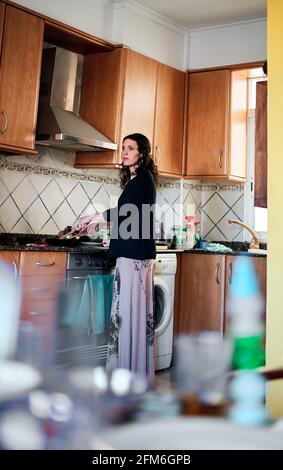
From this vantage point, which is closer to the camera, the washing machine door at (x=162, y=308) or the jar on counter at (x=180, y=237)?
the washing machine door at (x=162, y=308)

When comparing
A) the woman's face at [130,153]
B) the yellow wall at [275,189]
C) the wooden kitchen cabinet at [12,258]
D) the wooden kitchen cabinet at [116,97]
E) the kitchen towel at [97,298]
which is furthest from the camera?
the wooden kitchen cabinet at [116,97]

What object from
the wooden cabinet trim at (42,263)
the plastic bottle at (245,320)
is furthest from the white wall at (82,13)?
the plastic bottle at (245,320)

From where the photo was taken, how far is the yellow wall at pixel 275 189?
235cm

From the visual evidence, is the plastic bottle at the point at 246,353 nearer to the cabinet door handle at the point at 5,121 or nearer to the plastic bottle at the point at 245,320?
the plastic bottle at the point at 245,320

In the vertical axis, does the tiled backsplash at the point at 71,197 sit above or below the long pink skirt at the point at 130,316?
above

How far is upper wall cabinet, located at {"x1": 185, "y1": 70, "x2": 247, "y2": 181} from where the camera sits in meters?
4.59

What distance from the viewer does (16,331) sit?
0.60 m

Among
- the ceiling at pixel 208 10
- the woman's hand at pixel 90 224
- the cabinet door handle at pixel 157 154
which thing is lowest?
the woman's hand at pixel 90 224

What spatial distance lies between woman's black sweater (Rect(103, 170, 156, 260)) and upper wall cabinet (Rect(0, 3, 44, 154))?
760mm

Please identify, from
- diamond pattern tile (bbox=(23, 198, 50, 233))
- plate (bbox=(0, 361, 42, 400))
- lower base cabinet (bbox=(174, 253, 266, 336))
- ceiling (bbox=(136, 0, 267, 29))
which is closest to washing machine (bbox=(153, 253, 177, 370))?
lower base cabinet (bbox=(174, 253, 266, 336))

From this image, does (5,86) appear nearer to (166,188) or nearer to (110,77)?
(110,77)

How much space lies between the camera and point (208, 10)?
4.45 meters

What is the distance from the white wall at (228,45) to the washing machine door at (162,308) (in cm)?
200

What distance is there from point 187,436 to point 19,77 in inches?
130
